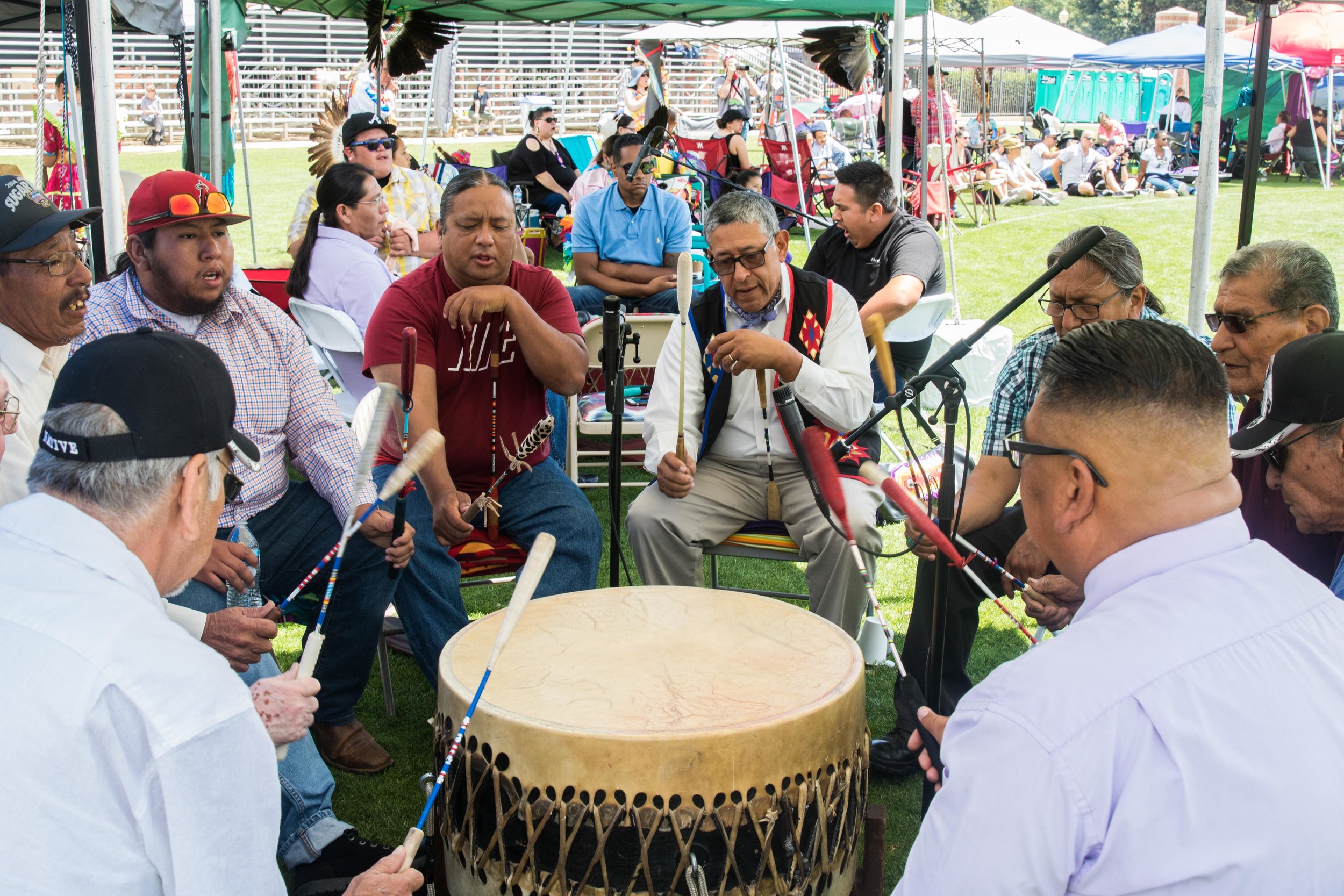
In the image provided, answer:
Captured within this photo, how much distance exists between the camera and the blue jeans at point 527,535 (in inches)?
120

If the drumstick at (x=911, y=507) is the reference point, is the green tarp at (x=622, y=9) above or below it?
above

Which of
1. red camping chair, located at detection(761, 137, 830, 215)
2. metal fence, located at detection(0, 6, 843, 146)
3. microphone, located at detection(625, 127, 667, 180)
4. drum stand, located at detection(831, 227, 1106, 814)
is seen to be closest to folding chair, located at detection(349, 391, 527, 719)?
drum stand, located at detection(831, 227, 1106, 814)

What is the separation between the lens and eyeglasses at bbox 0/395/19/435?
2.22m

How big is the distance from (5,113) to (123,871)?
2900 cm

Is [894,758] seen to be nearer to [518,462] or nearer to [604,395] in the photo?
[518,462]

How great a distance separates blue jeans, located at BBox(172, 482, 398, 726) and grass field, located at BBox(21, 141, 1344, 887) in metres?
0.26

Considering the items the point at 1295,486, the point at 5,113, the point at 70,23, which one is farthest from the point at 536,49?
the point at 1295,486

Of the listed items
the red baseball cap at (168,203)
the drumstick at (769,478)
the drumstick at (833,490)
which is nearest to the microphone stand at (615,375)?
the drumstick at (769,478)

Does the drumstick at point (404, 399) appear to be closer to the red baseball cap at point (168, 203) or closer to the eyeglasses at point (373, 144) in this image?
the red baseball cap at point (168, 203)

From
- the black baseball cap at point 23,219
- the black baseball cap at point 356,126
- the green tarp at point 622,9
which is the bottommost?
the black baseball cap at point 23,219

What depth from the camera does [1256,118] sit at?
3.99 metres

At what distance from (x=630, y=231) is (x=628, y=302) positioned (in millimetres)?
435

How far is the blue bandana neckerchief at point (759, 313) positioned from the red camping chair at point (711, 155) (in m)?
9.40

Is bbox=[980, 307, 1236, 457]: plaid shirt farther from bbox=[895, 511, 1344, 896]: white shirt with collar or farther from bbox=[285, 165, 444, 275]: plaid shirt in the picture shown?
bbox=[285, 165, 444, 275]: plaid shirt
